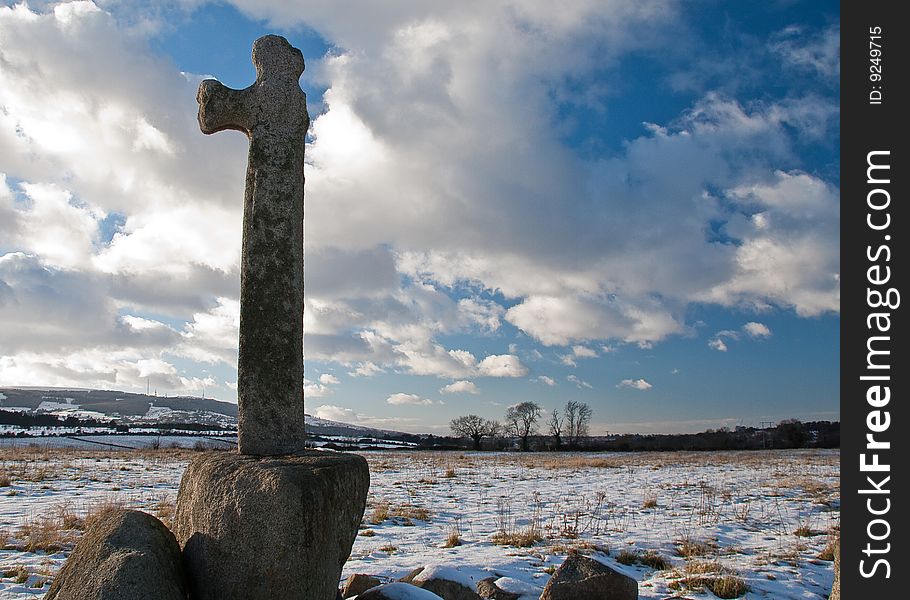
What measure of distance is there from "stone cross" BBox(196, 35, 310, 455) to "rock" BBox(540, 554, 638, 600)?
301cm

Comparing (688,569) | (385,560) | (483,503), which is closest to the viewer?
(688,569)

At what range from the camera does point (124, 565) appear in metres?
3.53

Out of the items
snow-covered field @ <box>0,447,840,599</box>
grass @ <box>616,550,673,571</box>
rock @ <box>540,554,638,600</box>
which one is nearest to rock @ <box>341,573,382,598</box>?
snow-covered field @ <box>0,447,840,599</box>

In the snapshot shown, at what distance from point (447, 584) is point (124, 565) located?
10.5ft

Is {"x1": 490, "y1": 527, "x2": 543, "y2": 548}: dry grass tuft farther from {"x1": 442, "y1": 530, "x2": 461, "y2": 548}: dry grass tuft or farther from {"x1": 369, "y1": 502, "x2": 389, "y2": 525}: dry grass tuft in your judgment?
{"x1": 369, "y1": 502, "x2": 389, "y2": 525}: dry grass tuft

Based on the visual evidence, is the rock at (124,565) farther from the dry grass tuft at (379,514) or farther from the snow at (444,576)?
the dry grass tuft at (379,514)

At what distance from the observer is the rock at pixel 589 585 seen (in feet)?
19.4

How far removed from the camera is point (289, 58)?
5070mm

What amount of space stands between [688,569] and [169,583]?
20.8ft

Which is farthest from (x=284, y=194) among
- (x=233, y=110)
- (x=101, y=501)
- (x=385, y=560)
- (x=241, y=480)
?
(x=101, y=501)

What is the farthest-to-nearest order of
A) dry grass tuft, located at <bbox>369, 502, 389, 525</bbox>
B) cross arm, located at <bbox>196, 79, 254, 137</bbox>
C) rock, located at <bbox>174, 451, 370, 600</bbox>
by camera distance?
dry grass tuft, located at <bbox>369, 502, 389, 525</bbox> → cross arm, located at <bbox>196, 79, 254, 137</bbox> → rock, located at <bbox>174, 451, 370, 600</bbox>

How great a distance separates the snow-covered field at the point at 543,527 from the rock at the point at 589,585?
74 cm

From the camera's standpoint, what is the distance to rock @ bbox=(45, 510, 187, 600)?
136 inches
